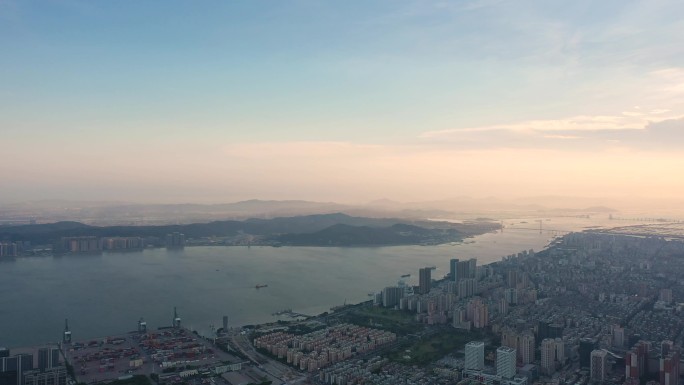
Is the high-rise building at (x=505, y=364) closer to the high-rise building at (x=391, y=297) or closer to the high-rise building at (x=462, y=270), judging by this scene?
the high-rise building at (x=391, y=297)

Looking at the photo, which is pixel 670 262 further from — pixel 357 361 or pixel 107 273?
pixel 107 273

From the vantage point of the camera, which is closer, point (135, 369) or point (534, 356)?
point (135, 369)

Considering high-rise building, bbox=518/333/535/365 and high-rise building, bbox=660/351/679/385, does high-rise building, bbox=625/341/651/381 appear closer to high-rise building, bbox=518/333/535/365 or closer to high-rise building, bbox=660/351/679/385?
high-rise building, bbox=660/351/679/385

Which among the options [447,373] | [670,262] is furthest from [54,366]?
[670,262]

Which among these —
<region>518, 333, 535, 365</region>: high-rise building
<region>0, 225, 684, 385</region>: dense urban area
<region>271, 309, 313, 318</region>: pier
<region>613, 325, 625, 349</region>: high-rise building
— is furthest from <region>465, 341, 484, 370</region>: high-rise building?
<region>271, 309, 313, 318</region>: pier

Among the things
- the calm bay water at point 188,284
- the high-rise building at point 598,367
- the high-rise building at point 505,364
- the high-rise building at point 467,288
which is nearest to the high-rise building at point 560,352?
the high-rise building at point 598,367

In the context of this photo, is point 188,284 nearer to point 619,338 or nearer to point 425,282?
point 425,282
